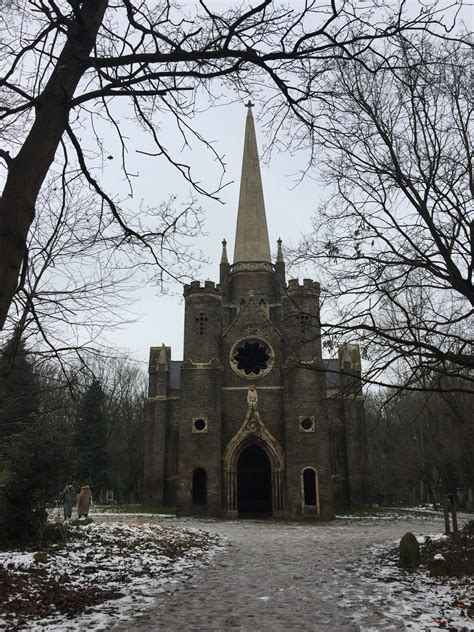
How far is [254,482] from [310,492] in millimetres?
3959

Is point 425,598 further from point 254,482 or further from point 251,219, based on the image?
point 251,219

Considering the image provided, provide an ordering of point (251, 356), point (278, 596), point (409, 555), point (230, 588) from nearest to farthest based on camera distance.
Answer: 1. point (278, 596)
2. point (230, 588)
3. point (409, 555)
4. point (251, 356)

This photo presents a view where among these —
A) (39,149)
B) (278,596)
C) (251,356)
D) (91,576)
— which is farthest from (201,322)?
(39,149)

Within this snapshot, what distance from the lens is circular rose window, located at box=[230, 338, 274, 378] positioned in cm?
2972

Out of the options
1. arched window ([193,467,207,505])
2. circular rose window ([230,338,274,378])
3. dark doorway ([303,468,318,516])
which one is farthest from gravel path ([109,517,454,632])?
circular rose window ([230,338,274,378])

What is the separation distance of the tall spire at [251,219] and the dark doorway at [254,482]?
520 inches

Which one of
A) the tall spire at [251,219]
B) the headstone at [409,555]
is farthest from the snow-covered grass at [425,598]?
the tall spire at [251,219]

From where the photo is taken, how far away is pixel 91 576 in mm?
8836

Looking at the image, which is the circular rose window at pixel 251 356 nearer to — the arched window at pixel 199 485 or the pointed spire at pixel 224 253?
the arched window at pixel 199 485

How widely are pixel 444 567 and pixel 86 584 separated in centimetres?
568

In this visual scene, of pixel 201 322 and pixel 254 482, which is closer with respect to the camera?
pixel 254 482

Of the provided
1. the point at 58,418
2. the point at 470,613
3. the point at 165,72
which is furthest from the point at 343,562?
the point at 165,72

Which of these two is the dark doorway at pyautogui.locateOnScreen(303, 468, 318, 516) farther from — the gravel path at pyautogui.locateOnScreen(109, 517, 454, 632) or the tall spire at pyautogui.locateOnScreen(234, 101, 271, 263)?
the tall spire at pyautogui.locateOnScreen(234, 101, 271, 263)

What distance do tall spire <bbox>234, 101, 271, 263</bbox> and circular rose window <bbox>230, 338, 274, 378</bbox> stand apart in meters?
8.02
